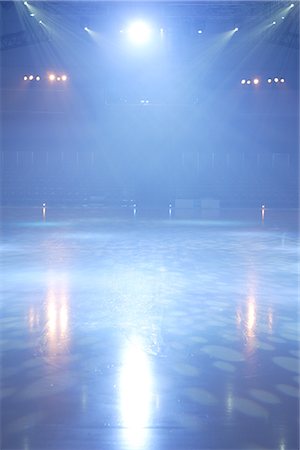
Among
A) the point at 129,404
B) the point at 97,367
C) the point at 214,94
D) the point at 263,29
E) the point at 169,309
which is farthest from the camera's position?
the point at 214,94

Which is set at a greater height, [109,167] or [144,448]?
[109,167]

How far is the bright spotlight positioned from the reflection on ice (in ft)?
34.1

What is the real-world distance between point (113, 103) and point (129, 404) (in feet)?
49.4

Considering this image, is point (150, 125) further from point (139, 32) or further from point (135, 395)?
point (135, 395)

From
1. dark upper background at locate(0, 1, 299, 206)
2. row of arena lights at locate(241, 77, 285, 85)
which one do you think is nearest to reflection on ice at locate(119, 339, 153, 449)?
dark upper background at locate(0, 1, 299, 206)

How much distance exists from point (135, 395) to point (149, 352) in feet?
1.86

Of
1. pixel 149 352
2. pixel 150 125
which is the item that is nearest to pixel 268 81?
pixel 150 125

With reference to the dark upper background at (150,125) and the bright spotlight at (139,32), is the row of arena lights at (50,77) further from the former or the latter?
the bright spotlight at (139,32)

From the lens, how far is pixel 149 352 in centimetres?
278

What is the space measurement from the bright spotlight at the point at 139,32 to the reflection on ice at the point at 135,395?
34.1ft

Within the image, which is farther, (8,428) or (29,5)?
(29,5)

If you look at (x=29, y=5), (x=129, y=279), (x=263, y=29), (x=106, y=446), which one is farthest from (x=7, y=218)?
(x=106, y=446)

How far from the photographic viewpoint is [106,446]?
178cm

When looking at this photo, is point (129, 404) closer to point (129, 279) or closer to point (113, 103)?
point (129, 279)
